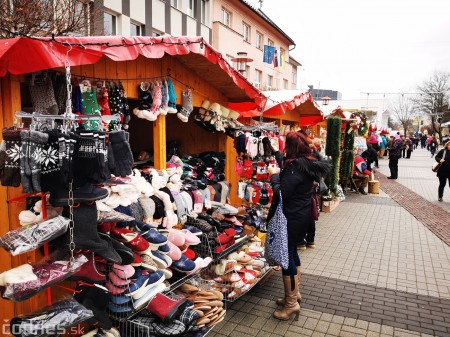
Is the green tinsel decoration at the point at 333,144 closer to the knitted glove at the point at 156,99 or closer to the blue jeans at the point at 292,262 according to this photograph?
the blue jeans at the point at 292,262

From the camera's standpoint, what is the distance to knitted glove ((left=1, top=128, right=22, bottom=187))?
2.15m

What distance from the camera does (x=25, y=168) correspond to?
84.2 inches

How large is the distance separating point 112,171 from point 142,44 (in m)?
1.46

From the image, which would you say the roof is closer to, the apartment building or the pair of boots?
the apartment building

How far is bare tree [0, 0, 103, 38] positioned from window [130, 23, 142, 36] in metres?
5.70

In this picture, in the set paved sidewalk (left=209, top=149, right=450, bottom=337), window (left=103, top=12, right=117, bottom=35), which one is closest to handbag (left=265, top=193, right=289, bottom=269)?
paved sidewalk (left=209, top=149, right=450, bottom=337)

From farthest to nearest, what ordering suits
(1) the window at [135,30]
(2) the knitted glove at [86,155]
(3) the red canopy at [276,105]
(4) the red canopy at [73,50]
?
1. (1) the window at [135,30]
2. (3) the red canopy at [276,105]
3. (4) the red canopy at [73,50]
4. (2) the knitted glove at [86,155]

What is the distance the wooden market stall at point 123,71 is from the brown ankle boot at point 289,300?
2.11 metres

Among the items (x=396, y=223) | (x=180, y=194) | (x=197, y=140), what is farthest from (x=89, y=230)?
(x=396, y=223)

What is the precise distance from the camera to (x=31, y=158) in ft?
7.06

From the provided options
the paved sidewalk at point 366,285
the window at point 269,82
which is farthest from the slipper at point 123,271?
the window at point 269,82

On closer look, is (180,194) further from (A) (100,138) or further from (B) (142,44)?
(A) (100,138)

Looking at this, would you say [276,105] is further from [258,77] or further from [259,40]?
[259,40]

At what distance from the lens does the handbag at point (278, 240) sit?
4004mm
